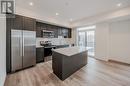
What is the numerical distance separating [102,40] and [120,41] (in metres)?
0.98

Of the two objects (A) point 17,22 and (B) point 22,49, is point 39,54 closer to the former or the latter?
(B) point 22,49

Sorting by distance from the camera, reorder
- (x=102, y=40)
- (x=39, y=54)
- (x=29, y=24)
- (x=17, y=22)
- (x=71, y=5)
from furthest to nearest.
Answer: (x=102, y=40) → (x=39, y=54) → (x=29, y=24) → (x=71, y=5) → (x=17, y=22)

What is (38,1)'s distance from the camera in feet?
10.2

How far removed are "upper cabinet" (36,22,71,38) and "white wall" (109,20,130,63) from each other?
11.4 ft

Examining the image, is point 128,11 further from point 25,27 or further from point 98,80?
point 25,27

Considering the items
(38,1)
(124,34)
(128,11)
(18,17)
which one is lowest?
(124,34)

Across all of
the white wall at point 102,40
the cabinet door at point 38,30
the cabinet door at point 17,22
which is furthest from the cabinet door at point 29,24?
the white wall at point 102,40

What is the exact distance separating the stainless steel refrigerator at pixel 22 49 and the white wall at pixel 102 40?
4151mm

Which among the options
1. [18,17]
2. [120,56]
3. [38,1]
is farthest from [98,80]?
[18,17]

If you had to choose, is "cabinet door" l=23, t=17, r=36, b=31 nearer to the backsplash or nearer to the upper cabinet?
the upper cabinet

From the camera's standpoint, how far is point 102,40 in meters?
5.16

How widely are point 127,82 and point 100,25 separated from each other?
367 centimetres

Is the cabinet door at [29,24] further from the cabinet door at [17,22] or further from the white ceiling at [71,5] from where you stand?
the white ceiling at [71,5]

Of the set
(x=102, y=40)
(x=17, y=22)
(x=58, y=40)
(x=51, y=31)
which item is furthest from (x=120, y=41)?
(x=17, y=22)
